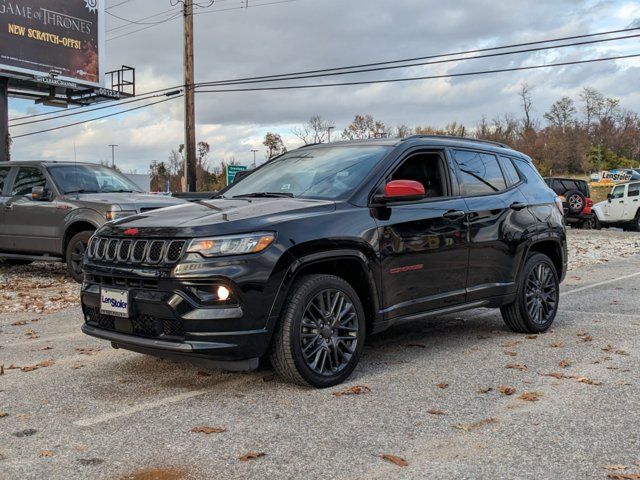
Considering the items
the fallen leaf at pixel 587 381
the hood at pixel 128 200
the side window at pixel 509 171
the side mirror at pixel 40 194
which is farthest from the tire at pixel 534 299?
the side mirror at pixel 40 194

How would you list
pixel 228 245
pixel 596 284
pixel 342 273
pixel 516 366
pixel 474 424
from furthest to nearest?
pixel 596 284, pixel 516 366, pixel 342 273, pixel 228 245, pixel 474 424

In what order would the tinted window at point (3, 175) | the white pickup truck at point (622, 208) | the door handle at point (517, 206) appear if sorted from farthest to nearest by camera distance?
the white pickup truck at point (622, 208)
the tinted window at point (3, 175)
the door handle at point (517, 206)

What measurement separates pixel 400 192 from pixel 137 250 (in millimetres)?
1948

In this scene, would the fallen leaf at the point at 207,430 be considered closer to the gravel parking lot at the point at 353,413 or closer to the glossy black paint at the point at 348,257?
the gravel parking lot at the point at 353,413

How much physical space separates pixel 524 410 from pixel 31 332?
515cm

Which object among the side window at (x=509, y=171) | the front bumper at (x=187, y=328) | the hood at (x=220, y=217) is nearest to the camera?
the front bumper at (x=187, y=328)

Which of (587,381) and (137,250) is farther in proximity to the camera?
(587,381)

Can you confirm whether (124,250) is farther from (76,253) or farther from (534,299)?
(76,253)

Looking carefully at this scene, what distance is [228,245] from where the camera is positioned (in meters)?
4.26

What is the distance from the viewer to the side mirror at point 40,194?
33.2ft

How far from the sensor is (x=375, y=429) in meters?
3.84

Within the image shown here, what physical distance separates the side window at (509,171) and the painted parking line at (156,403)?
331 cm

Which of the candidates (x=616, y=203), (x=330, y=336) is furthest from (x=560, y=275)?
(x=616, y=203)

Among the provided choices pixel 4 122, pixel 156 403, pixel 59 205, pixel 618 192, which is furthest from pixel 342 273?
pixel 4 122
